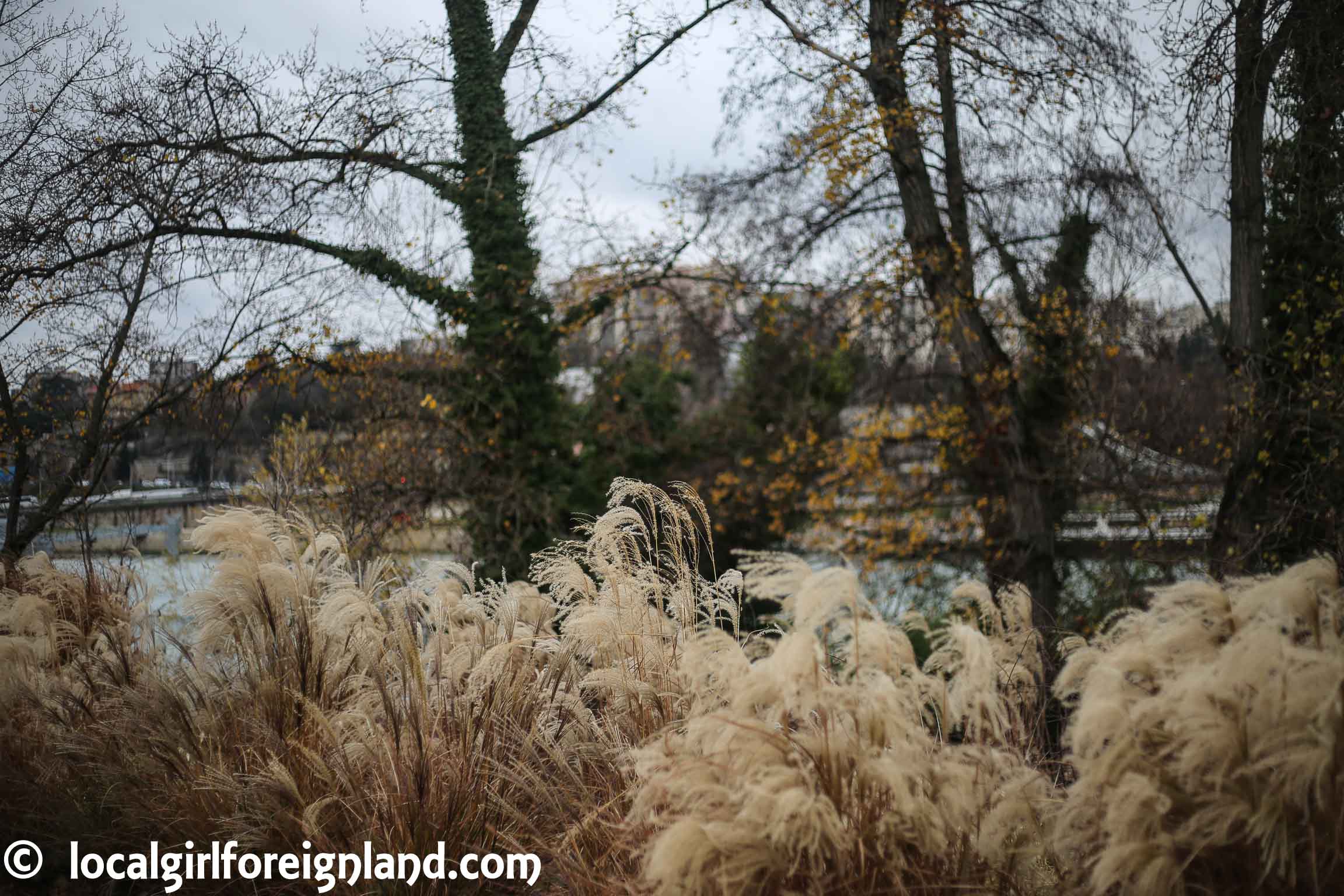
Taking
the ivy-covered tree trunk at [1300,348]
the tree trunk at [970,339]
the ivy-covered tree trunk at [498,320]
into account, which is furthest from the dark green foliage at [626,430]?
the ivy-covered tree trunk at [1300,348]

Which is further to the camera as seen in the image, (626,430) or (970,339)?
(626,430)

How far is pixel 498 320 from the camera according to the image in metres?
10.2

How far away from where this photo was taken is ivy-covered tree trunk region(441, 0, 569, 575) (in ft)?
32.7

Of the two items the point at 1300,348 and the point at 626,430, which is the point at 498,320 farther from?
the point at 1300,348

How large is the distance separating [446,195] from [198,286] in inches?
115

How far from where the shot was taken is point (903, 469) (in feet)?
38.1

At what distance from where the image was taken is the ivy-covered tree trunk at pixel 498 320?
9953mm

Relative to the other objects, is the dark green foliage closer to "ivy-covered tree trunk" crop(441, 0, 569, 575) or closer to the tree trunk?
"ivy-covered tree trunk" crop(441, 0, 569, 575)

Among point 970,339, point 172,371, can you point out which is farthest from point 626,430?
point 172,371

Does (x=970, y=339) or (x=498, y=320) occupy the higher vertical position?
(x=498, y=320)

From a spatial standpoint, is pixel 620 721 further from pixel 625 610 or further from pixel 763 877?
pixel 763 877

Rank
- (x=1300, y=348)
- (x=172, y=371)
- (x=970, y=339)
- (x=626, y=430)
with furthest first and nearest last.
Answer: (x=626, y=430) → (x=970, y=339) → (x=1300, y=348) → (x=172, y=371)

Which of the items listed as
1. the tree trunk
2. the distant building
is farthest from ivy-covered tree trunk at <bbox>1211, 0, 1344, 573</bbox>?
the distant building

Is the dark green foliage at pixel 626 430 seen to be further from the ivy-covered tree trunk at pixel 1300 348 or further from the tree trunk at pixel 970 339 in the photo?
the ivy-covered tree trunk at pixel 1300 348
